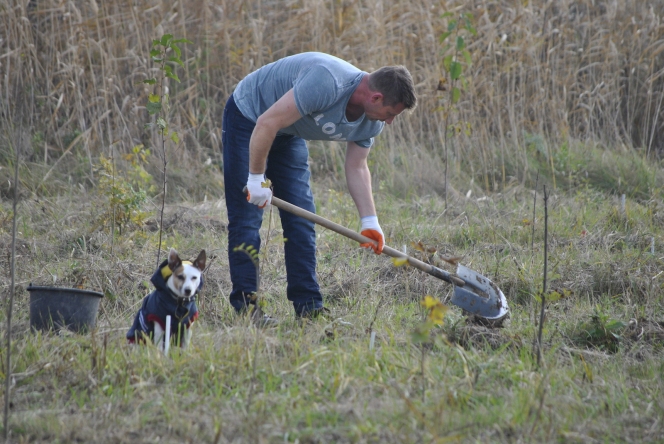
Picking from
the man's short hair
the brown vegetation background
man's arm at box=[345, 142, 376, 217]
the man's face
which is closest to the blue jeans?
man's arm at box=[345, 142, 376, 217]

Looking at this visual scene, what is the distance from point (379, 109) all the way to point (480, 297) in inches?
45.1

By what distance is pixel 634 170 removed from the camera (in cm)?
668

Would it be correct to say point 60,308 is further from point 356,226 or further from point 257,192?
point 356,226

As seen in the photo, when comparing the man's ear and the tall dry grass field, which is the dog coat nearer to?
the tall dry grass field

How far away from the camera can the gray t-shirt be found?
10.8 ft

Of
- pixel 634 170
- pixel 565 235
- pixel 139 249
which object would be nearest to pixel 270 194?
pixel 139 249

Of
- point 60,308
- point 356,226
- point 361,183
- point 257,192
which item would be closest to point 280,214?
point 257,192

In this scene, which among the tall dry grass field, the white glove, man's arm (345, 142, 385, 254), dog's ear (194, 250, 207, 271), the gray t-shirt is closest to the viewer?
the tall dry grass field

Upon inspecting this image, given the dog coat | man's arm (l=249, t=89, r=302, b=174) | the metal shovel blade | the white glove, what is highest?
man's arm (l=249, t=89, r=302, b=174)

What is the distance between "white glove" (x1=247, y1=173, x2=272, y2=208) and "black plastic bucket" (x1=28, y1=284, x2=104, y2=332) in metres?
0.87

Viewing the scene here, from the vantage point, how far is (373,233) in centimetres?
375

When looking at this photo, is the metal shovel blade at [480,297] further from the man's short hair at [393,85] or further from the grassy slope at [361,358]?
the man's short hair at [393,85]

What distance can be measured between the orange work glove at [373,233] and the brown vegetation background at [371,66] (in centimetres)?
309

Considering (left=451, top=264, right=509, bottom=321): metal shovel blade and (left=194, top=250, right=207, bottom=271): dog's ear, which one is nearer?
(left=194, top=250, right=207, bottom=271): dog's ear
